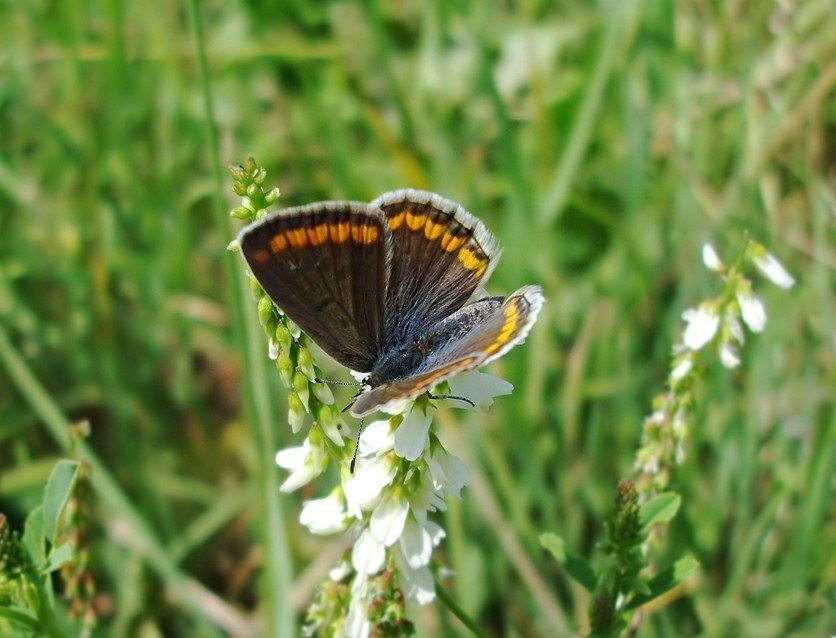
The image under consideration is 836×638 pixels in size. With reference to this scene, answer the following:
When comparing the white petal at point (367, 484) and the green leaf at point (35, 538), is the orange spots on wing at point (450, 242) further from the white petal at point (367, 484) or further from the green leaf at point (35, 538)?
the green leaf at point (35, 538)

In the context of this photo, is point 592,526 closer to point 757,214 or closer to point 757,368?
point 757,368

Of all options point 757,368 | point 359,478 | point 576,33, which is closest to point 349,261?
point 359,478

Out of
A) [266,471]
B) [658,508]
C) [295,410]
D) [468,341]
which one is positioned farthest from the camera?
[266,471]

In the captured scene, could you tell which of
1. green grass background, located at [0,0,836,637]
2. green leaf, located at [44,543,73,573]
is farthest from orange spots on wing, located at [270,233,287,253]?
green grass background, located at [0,0,836,637]

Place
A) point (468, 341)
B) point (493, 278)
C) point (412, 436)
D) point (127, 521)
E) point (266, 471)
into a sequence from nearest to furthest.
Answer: point (412, 436), point (468, 341), point (266, 471), point (127, 521), point (493, 278)

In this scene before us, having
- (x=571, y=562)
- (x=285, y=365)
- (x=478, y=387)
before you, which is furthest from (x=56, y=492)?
(x=571, y=562)

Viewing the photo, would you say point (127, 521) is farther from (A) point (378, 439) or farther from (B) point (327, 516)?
(A) point (378, 439)

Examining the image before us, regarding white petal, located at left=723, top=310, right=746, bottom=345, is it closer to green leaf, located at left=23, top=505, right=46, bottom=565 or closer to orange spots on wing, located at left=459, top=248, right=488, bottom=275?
orange spots on wing, located at left=459, top=248, right=488, bottom=275
